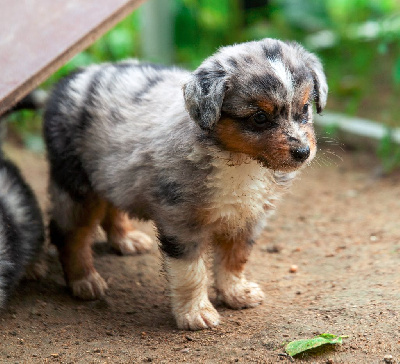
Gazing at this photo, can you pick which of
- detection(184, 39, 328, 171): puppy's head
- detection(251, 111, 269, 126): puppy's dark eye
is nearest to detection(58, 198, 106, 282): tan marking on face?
detection(184, 39, 328, 171): puppy's head

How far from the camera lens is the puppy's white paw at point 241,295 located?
4.80 meters

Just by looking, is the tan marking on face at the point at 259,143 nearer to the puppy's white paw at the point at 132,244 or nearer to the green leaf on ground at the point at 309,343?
the green leaf on ground at the point at 309,343

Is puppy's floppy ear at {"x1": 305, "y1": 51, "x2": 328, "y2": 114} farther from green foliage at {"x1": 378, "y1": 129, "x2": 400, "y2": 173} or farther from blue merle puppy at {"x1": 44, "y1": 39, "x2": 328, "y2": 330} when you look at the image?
green foliage at {"x1": 378, "y1": 129, "x2": 400, "y2": 173}

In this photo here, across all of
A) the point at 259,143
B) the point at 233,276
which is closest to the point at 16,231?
the point at 233,276

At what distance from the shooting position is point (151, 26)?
9.44 metres

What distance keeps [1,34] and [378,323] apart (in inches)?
137

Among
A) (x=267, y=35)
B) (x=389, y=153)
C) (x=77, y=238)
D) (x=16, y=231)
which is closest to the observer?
(x=16, y=231)

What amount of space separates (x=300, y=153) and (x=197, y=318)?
54.2 inches

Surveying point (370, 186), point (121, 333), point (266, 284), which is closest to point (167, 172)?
point (121, 333)

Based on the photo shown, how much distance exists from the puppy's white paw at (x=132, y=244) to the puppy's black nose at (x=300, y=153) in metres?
2.51

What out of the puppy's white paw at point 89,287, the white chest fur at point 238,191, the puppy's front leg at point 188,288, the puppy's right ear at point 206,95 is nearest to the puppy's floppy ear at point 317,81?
the white chest fur at point 238,191

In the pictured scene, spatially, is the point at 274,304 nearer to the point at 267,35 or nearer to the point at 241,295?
the point at 241,295

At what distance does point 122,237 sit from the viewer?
5992mm

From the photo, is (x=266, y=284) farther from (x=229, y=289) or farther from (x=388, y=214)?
(x=388, y=214)
